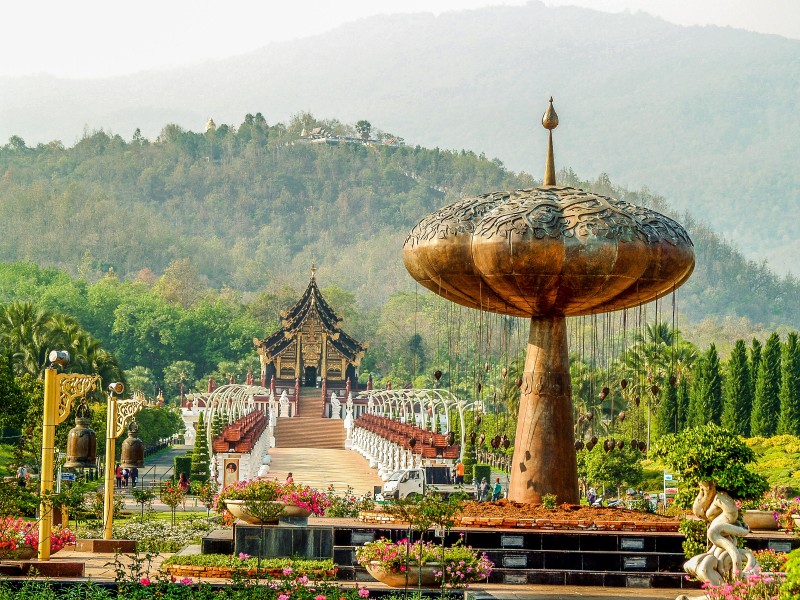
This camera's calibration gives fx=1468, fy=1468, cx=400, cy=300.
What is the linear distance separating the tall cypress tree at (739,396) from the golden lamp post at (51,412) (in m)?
39.9

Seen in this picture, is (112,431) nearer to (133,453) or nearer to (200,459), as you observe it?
(133,453)

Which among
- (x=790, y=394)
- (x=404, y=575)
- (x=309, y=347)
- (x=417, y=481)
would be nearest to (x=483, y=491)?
(x=417, y=481)

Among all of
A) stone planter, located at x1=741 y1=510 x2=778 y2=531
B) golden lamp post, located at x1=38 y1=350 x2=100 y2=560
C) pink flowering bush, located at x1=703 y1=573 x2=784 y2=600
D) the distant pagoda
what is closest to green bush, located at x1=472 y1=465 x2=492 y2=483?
stone planter, located at x1=741 y1=510 x2=778 y2=531

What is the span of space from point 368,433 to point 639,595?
5051cm

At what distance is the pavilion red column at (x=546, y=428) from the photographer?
2575cm

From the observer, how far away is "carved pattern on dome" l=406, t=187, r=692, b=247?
2445 centimetres

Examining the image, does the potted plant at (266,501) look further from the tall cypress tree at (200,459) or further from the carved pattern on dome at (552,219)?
the tall cypress tree at (200,459)

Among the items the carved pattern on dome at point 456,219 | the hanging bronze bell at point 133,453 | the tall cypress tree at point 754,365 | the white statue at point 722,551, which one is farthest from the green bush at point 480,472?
the white statue at point 722,551

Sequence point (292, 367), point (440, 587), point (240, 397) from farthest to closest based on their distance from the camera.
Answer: point (292, 367)
point (240, 397)
point (440, 587)

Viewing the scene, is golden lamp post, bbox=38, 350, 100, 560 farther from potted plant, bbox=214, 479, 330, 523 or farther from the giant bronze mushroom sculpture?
the giant bronze mushroom sculpture

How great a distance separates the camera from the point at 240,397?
282 feet

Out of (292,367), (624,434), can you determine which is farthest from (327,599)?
(292,367)

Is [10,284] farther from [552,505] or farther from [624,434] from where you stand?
[552,505]

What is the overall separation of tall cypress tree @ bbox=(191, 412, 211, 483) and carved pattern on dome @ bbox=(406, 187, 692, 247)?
84.0ft
